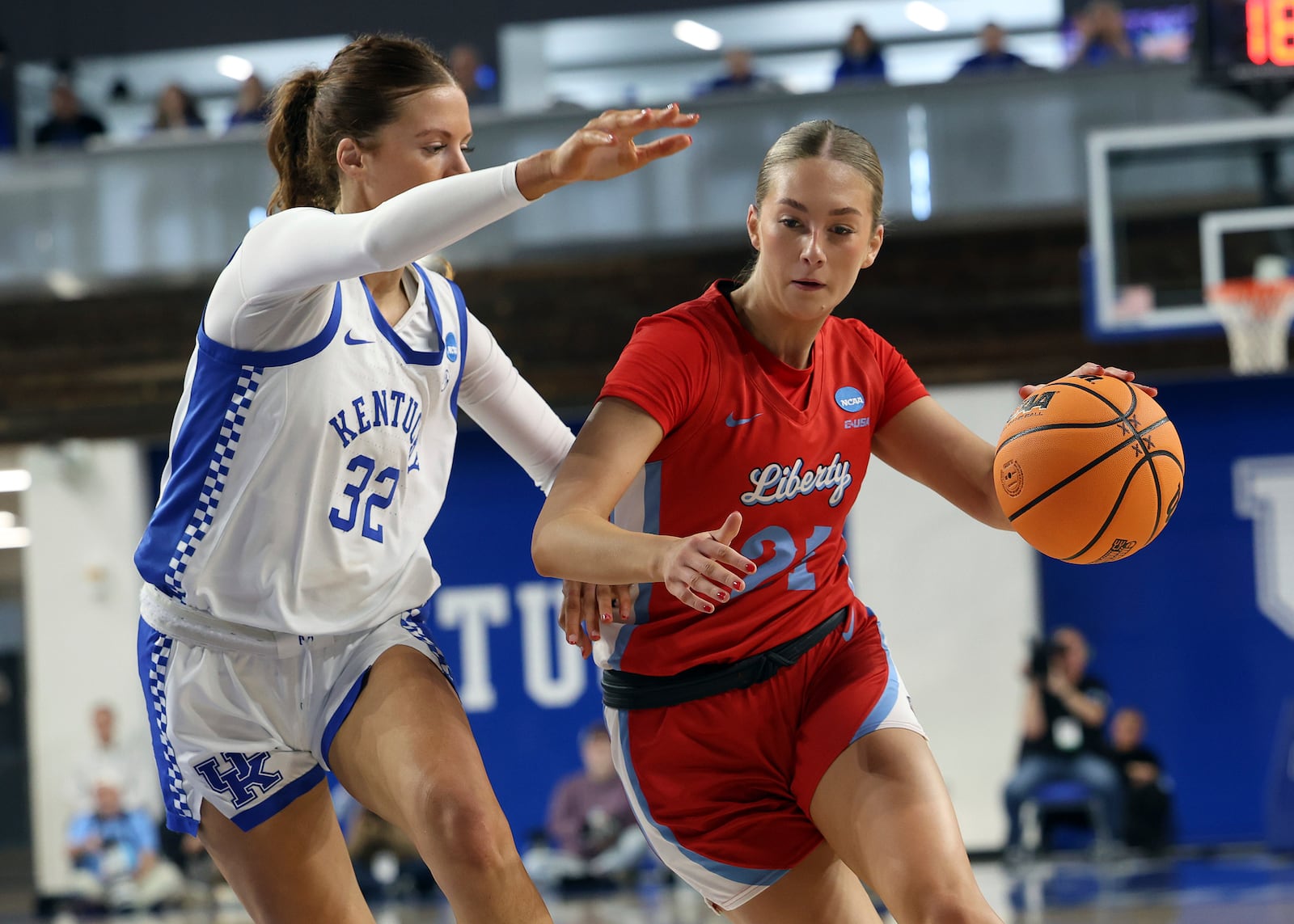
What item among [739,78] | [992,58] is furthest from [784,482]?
[739,78]

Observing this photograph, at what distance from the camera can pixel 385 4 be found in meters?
16.3

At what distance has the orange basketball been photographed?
285cm

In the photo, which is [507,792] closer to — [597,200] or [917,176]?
[597,200]

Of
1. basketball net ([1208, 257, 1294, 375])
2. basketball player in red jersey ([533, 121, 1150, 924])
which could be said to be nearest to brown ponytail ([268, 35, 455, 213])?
basketball player in red jersey ([533, 121, 1150, 924])

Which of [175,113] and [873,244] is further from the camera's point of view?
[175,113]

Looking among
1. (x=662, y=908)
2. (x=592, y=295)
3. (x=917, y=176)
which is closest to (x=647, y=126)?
(x=662, y=908)

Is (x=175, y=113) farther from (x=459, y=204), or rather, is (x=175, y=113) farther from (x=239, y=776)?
(x=459, y=204)

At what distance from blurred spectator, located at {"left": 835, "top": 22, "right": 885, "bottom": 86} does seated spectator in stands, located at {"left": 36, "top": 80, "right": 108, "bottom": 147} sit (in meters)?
6.66

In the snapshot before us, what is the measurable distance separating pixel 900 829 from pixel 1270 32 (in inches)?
261

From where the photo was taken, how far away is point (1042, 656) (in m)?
9.59

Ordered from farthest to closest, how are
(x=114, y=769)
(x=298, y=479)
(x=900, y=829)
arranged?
(x=114, y=769)
(x=298, y=479)
(x=900, y=829)

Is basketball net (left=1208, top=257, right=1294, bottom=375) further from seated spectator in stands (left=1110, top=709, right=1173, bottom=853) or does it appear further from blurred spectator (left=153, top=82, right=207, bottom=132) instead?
blurred spectator (left=153, top=82, right=207, bottom=132)

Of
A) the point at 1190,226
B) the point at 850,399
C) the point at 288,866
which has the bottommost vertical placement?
the point at 288,866

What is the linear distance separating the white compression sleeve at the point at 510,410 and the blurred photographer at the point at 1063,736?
6890 mm
